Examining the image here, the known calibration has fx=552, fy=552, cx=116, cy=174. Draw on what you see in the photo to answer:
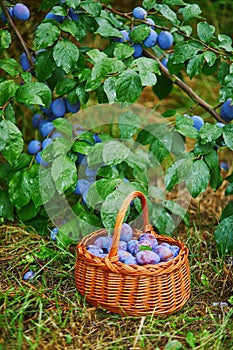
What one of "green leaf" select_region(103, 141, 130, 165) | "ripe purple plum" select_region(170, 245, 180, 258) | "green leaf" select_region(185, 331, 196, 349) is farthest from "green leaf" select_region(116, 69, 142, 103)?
"green leaf" select_region(185, 331, 196, 349)

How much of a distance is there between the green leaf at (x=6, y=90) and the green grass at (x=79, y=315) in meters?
0.49

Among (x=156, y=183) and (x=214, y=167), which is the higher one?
(x=214, y=167)

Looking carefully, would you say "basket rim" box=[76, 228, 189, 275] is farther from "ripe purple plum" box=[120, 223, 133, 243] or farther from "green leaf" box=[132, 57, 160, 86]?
"green leaf" box=[132, 57, 160, 86]

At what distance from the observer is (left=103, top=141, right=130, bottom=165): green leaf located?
63.3 inches

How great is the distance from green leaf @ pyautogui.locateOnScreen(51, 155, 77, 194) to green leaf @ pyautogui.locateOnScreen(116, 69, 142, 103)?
0.25 metres

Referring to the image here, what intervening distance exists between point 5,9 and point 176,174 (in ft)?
2.84

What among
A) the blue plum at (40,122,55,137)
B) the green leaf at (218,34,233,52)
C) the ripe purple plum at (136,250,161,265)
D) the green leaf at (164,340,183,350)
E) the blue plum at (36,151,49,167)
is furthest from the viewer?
the blue plum at (40,122,55,137)

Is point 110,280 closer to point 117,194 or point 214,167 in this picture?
point 117,194

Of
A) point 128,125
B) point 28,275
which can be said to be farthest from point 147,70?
point 28,275

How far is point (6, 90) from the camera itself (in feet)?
5.65

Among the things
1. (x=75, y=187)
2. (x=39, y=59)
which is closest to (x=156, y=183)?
(x=75, y=187)

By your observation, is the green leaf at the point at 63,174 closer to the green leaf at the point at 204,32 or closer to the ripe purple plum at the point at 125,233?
the ripe purple plum at the point at 125,233

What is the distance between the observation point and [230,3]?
318 centimetres

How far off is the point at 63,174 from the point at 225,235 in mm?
537
